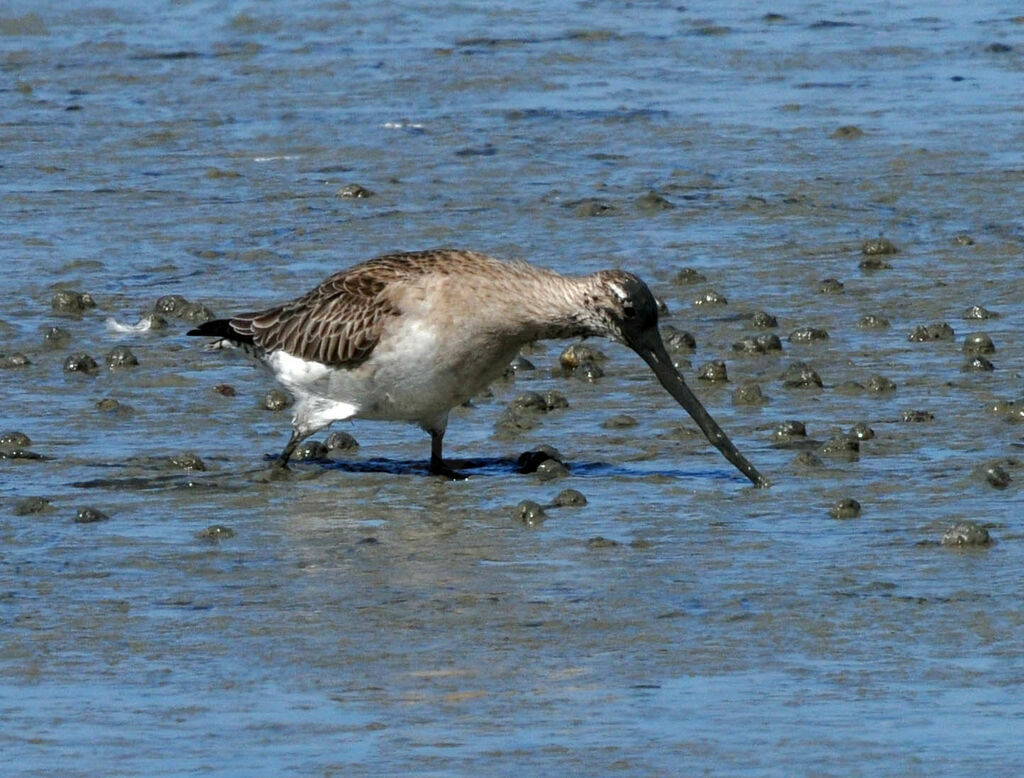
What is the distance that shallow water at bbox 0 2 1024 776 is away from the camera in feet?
28.5

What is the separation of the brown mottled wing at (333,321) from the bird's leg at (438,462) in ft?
1.72

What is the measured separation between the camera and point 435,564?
35.4ft

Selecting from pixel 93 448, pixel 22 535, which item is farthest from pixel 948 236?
pixel 22 535

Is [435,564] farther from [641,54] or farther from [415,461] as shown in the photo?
[641,54]

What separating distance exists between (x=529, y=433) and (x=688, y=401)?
1.26 metres

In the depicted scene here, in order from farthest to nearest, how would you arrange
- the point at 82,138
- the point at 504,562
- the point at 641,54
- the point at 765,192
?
the point at 641,54
the point at 82,138
the point at 765,192
the point at 504,562

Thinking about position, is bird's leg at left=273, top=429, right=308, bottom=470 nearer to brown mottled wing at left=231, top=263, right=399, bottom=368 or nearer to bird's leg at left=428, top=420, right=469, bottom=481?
brown mottled wing at left=231, top=263, right=399, bottom=368

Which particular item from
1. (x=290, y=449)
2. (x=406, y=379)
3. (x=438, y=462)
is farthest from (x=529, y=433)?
(x=290, y=449)

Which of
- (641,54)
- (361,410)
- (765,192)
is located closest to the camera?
(361,410)

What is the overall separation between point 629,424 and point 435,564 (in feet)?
8.98

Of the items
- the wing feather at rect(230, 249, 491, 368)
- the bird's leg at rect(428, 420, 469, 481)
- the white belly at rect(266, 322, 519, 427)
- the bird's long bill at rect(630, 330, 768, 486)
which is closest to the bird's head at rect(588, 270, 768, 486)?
the bird's long bill at rect(630, 330, 768, 486)

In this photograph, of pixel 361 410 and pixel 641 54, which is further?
pixel 641 54

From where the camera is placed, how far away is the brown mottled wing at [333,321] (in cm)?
1245

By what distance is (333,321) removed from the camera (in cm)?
1266
